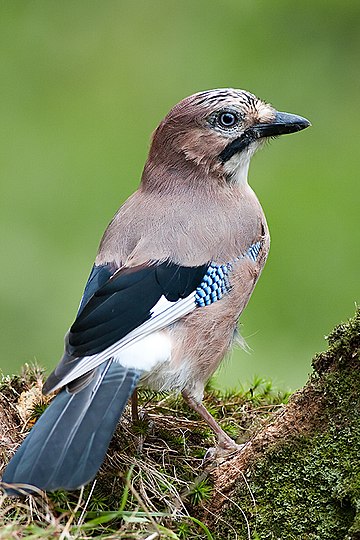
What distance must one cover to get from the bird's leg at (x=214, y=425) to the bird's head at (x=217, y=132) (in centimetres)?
106

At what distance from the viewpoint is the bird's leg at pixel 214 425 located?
4.29 meters

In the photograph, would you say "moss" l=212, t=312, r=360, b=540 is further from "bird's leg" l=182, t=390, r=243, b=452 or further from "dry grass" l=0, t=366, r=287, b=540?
"bird's leg" l=182, t=390, r=243, b=452

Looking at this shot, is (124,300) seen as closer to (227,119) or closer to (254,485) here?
(254,485)

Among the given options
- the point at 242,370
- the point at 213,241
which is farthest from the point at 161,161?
the point at 242,370

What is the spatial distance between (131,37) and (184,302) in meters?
6.48

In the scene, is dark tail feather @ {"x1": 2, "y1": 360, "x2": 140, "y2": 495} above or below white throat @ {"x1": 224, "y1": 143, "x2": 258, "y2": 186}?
below

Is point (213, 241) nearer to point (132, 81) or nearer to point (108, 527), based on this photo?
point (108, 527)

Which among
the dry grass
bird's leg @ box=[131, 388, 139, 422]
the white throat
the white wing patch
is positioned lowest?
the dry grass

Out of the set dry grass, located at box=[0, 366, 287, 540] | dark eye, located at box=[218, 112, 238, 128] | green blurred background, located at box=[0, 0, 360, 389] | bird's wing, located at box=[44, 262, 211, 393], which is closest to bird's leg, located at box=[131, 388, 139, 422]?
dry grass, located at box=[0, 366, 287, 540]

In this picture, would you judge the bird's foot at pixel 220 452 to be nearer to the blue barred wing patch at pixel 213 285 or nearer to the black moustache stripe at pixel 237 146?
the blue barred wing patch at pixel 213 285

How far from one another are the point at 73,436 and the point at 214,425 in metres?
0.88

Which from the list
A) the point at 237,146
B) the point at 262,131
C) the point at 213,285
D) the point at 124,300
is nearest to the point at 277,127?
the point at 262,131

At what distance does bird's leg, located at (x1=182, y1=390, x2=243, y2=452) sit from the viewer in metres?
4.29

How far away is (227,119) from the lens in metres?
4.93
